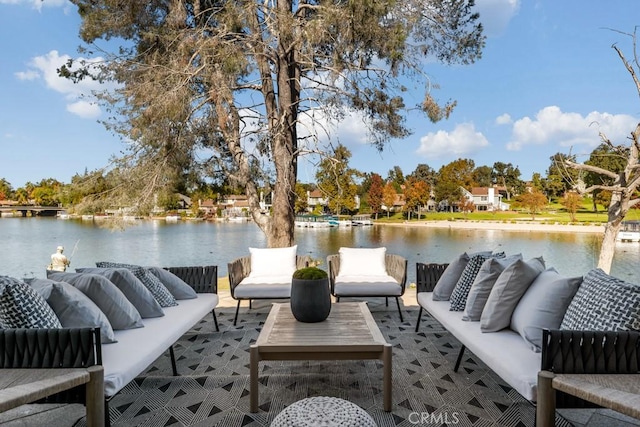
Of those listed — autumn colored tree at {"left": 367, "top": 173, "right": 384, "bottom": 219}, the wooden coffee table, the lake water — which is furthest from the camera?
autumn colored tree at {"left": 367, "top": 173, "right": 384, "bottom": 219}

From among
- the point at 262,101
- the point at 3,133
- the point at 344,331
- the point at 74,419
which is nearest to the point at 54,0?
the point at 262,101

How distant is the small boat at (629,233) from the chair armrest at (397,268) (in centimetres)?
1448

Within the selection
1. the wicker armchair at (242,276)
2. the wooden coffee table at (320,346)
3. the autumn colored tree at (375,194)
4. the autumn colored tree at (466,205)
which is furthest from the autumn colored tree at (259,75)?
the autumn colored tree at (466,205)

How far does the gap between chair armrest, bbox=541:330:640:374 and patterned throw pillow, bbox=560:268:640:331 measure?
70mm

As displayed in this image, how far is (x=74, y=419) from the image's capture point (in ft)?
6.28

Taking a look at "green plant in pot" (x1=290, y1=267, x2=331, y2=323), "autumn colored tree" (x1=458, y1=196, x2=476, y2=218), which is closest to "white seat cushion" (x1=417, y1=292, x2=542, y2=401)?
"green plant in pot" (x1=290, y1=267, x2=331, y2=323)

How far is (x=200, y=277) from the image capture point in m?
3.43

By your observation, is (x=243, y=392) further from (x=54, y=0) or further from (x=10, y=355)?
(x=54, y=0)

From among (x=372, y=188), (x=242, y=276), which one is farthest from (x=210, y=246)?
(x=372, y=188)

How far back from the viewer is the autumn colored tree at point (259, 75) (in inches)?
177

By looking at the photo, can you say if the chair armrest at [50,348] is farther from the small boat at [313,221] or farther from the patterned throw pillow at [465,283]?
the small boat at [313,221]

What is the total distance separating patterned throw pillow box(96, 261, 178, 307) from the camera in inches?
107

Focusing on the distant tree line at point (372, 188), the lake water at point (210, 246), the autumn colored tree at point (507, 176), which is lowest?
the lake water at point (210, 246)

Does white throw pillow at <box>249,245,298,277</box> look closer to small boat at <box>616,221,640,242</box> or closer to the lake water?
the lake water
